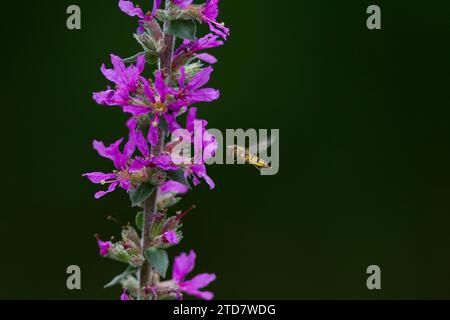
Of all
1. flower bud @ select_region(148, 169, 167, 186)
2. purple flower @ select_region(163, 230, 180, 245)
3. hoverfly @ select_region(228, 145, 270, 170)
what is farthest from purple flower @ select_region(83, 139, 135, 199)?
hoverfly @ select_region(228, 145, 270, 170)

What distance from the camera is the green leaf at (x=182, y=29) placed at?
2.30 meters

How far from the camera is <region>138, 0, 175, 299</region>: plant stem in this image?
237 centimetres

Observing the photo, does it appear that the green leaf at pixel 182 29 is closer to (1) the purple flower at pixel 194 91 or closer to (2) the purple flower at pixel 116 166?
(1) the purple flower at pixel 194 91

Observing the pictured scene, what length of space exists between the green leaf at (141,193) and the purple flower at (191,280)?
372 millimetres

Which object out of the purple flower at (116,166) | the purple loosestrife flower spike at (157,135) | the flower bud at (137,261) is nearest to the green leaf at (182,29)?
the purple loosestrife flower spike at (157,135)

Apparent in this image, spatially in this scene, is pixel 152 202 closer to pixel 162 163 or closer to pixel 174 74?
pixel 162 163

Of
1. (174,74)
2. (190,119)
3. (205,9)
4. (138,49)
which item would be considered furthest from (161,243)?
(138,49)

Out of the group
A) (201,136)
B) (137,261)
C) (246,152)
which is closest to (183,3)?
(201,136)

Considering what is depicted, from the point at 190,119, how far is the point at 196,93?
154mm

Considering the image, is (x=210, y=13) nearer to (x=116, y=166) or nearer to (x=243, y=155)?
(x=116, y=166)

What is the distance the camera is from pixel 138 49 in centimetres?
671

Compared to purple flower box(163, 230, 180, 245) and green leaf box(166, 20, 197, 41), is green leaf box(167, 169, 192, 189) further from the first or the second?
green leaf box(166, 20, 197, 41)

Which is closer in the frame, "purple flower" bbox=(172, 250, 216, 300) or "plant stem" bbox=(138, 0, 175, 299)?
"plant stem" bbox=(138, 0, 175, 299)

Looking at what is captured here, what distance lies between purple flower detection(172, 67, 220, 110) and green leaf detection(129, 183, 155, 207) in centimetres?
33
